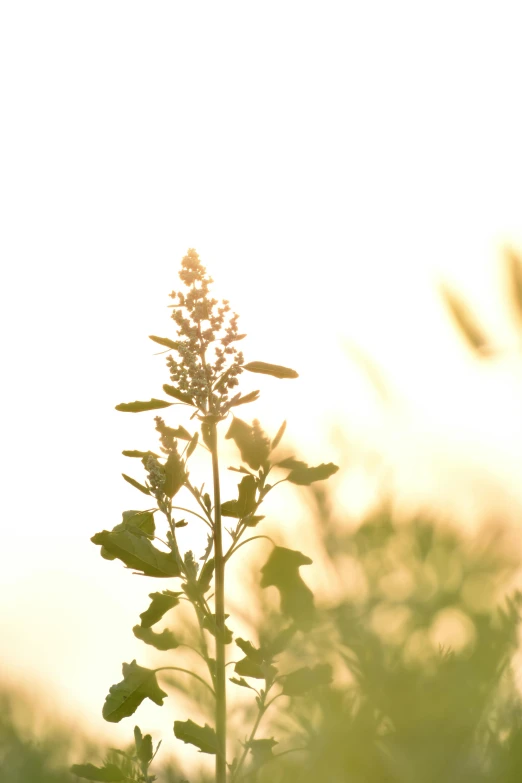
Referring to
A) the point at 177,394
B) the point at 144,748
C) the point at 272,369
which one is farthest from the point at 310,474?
the point at 144,748

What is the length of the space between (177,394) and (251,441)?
254 millimetres

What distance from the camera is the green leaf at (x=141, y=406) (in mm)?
2576

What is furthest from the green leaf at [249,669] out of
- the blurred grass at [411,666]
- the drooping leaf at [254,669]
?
the blurred grass at [411,666]

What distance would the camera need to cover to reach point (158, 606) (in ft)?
8.38

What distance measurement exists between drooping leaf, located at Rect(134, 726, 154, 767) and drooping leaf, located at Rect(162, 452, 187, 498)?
78cm

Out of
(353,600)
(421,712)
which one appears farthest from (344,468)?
(421,712)

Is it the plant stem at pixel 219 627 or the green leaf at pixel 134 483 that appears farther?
Answer: the green leaf at pixel 134 483

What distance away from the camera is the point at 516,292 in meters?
1.44

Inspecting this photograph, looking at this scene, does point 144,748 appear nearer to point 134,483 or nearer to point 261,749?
point 261,749

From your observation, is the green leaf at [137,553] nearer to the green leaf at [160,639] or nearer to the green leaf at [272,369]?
the green leaf at [160,639]

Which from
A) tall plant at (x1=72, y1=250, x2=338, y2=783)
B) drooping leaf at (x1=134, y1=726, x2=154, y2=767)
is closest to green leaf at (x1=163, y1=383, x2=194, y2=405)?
tall plant at (x1=72, y1=250, x2=338, y2=783)

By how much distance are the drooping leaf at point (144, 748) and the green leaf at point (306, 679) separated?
1.68ft

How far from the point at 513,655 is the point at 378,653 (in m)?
0.25

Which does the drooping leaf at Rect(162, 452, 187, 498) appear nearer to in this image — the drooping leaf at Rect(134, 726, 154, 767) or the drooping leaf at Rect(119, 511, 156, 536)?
the drooping leaf at Rect(119, 511, 156, 536)
